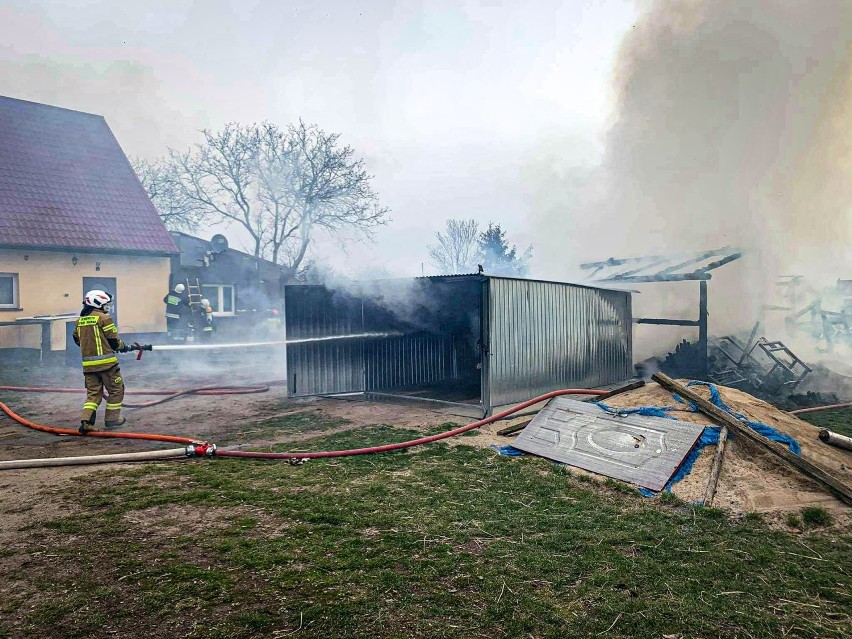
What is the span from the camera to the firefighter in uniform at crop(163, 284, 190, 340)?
18547 millimetres

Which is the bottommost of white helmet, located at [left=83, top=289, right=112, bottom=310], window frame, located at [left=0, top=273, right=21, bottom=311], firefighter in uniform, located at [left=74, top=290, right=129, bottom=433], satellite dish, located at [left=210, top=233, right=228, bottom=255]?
firefighter in uniform, located at [left=74, top=290, right=129, bottom=433]

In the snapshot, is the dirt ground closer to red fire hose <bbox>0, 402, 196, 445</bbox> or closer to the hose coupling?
red fire hose <bbox>0, 402, 196, 445</bbox>

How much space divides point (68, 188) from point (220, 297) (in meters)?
6.91

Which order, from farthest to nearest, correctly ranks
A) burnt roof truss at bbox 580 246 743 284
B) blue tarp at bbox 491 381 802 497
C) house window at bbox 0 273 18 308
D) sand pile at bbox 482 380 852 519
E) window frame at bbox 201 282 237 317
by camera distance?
window frame at bbox 201 282 237 317 < house window at bbox 0 273 18 308 < burnt roof truss at bbox 580 246 743 284 < blue tarp at bbox 491 381 802 497 < sand pile at bbox 482 380 852 519

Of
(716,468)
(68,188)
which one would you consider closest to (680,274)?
(716,468)

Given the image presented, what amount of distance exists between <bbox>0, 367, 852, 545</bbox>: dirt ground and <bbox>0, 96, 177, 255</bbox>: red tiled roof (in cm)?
723

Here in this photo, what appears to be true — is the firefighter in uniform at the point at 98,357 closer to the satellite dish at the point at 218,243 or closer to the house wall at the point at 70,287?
the house wall at the point at 70,287

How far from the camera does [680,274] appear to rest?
1284cm

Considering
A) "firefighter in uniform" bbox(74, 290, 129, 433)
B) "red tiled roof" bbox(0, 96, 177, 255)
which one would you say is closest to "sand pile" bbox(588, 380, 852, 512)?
"firefighter in uniform" bbox(74, 290, 129, 433)

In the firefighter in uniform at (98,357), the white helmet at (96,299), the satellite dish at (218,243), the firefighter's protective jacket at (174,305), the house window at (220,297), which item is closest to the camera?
the firefighter in uniform at (98,357)

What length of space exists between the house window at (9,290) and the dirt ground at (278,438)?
5831mm

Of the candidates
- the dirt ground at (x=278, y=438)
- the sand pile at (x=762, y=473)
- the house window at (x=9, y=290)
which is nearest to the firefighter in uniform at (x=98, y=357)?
the dirt ground at (x=278, y=438)

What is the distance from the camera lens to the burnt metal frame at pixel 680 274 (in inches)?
490

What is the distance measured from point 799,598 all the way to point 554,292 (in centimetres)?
725
